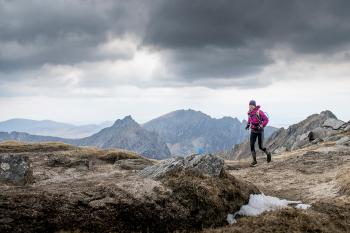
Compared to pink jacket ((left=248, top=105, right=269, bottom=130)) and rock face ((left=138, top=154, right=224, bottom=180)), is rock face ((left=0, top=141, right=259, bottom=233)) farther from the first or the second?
pink jacket ((left=248, top=105, right=269, bottom=130))

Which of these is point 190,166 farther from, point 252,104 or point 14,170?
point 252,104

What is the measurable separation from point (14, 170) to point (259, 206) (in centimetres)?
1039

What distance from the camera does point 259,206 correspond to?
16.3m

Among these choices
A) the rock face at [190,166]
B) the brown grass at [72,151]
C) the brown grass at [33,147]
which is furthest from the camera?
the brown grass at [33,147]

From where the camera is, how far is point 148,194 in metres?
13.7

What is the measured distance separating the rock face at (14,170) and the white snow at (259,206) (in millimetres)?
9048

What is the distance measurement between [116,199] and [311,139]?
64.0m

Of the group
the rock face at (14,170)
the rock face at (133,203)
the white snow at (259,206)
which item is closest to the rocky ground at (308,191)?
the white snow at (259,206)

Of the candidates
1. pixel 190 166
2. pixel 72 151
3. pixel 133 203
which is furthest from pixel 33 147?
pixel 133 203

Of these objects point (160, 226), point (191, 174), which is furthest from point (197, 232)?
point (191, 174)

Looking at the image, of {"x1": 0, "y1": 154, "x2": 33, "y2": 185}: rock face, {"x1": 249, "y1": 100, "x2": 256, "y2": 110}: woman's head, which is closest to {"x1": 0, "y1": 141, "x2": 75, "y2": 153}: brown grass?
{"x1": 249, "y1": 100, "x2": 256, "y2": 110}: woman's head

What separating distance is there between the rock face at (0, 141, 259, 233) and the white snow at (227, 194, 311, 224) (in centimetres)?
24

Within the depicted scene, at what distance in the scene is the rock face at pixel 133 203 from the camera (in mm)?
11359

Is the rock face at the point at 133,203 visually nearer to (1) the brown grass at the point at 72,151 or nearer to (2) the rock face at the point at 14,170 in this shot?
(2) the rock face at the point at 14,170
